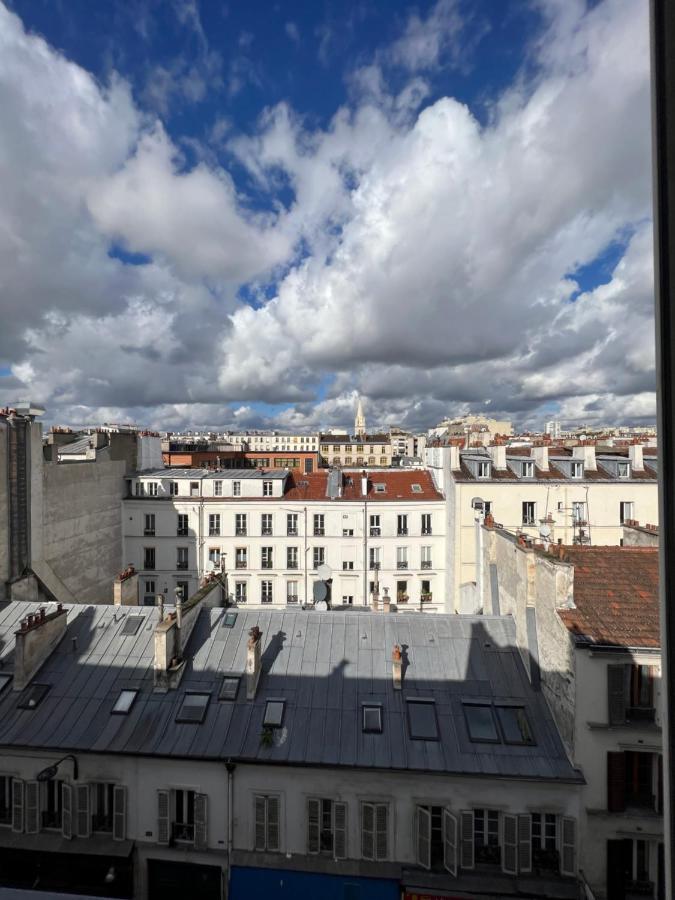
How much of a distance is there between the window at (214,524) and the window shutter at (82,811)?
21573 mm

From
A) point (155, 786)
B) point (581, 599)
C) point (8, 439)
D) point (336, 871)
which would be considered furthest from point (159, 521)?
Answer: point (581, 599)

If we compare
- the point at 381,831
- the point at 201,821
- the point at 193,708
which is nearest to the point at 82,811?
the point at 201,821

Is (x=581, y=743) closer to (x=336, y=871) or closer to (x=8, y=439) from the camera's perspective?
(x=336, y=871)

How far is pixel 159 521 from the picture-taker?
32906mm

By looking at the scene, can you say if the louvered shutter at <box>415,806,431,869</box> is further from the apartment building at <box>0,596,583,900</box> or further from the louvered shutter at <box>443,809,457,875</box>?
the louvered shutter at <box>443,809,457,875</box>

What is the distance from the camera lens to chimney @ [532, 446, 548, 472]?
105ft

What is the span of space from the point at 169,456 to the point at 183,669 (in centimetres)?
5138

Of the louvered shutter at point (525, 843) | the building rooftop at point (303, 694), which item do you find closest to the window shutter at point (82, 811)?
the building rooftop at point (303, 694)

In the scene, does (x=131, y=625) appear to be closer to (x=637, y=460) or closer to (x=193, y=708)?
(x=193, y=708)

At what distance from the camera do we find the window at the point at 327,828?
10.5 m

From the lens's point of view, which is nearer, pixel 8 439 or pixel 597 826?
pixel 597 826

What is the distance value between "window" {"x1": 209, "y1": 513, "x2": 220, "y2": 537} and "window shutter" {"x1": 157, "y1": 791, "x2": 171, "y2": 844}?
71.9 ft

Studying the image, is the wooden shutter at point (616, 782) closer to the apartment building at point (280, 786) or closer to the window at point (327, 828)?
the apartment building at point (280, 786)

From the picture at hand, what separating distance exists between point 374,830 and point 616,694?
612cm
